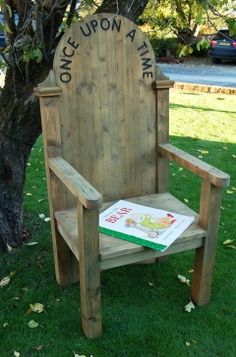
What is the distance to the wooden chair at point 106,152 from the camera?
2.10 meters

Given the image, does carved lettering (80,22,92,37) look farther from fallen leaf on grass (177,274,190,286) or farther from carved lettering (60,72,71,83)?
fallen leaf on grass (177,274,190,286)

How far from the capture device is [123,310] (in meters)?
2.44

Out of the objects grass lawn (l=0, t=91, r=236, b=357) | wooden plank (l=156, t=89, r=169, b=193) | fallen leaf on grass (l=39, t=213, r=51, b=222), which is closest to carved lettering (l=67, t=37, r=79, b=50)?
wooden plank (l=156, t=89, r=169, b=193)

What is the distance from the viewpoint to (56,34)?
260cm

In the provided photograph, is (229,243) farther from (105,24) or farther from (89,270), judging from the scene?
(105,24)

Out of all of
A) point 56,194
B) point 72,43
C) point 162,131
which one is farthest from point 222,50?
point 56,194

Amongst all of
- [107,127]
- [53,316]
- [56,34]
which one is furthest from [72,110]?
[53,316]

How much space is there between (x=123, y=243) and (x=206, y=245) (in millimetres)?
497

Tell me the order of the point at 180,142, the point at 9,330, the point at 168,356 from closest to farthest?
the point at 168,356
the point at 9,330
the point at 180,142

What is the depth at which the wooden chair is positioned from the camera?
2096mm

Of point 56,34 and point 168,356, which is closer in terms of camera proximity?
point 168,356

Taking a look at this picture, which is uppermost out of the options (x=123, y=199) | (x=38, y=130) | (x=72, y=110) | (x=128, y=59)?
(x=128, y=59)

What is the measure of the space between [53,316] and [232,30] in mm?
1799

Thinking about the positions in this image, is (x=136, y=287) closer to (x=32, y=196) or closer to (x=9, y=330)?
(x=9, y=330)
